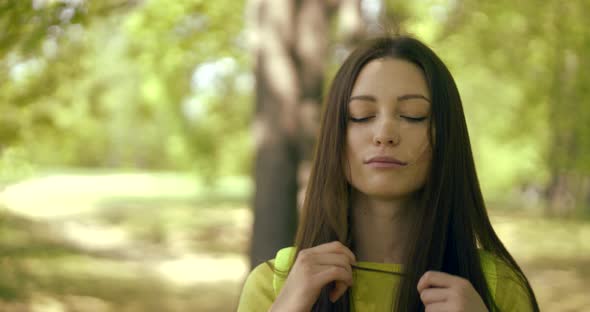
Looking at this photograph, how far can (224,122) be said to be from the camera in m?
18.7

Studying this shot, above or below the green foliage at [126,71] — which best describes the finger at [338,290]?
below

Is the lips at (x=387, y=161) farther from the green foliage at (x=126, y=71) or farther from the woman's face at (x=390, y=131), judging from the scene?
the green foliage at (x=126, y=71)

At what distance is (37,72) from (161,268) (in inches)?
312

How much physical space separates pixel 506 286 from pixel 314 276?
507mm

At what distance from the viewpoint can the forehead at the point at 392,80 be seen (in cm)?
196

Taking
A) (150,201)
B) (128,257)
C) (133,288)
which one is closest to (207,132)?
(128,257)

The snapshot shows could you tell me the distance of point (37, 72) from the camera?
29.3 feet

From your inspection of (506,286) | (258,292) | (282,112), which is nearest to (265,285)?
(258,292)

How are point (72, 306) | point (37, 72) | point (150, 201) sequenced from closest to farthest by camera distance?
point (37, 72), point (72, 306), point (150, 201)

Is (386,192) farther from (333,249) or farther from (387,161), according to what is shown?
(333,249)

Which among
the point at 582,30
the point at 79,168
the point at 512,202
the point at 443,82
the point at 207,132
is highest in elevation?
the point at 79,168

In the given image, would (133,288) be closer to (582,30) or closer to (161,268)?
(161,268)

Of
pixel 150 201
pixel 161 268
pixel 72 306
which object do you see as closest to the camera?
pixel 72 306

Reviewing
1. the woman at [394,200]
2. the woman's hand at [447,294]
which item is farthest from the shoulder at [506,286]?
the woman's hand at [447,294]
